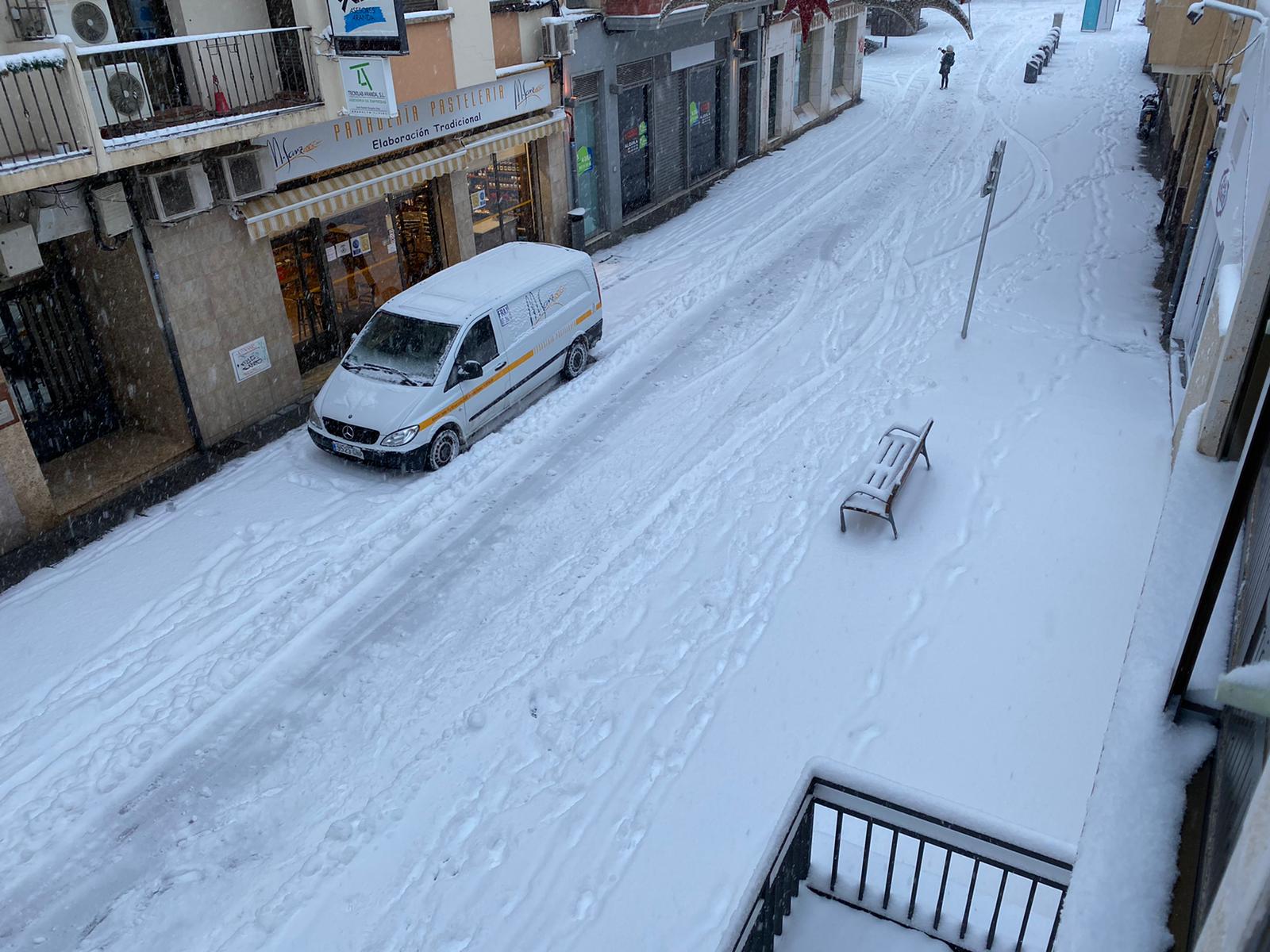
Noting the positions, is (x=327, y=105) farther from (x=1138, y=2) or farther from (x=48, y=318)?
(x=1138, y=2)

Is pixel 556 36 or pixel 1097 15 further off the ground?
pixel 556 36

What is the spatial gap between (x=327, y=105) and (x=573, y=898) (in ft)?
30.5

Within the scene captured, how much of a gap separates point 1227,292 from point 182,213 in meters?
10.5

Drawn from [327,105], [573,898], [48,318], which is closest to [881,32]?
[327,105]

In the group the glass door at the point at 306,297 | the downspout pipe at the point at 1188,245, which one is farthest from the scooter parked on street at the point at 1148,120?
the glass door at the point at 306,297

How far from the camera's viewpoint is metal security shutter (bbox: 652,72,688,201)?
1998cm

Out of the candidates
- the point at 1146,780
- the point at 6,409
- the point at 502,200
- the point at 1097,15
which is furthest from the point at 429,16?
the point at 1097,15

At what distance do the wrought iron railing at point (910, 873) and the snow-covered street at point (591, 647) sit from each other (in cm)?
113

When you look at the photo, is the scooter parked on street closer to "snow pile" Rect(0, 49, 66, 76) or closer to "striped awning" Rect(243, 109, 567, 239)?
"striped awning" Rect(243, 109, 567, 239)

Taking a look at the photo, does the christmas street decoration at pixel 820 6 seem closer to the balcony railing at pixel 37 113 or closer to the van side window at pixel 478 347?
the van side window at pixel 478 347

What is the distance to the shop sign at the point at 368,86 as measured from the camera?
10664 mm

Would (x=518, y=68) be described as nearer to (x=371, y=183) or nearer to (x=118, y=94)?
(x=371, y=183)

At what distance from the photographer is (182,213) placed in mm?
10180

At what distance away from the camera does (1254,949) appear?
4.67ft
